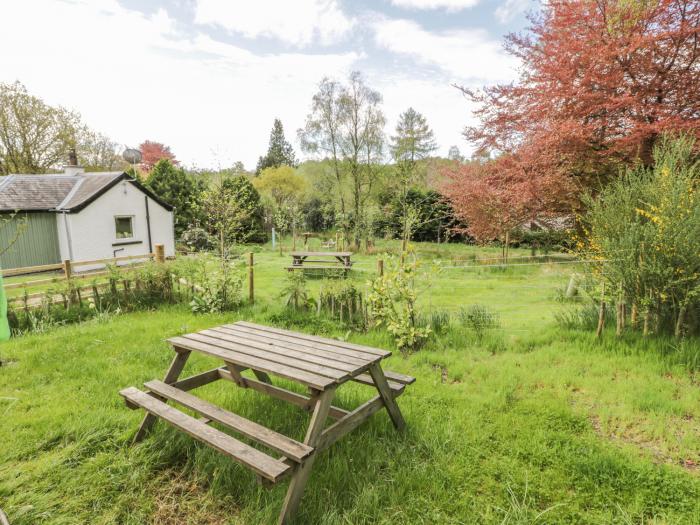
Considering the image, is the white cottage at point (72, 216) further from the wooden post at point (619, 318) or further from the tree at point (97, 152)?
the wooden post at point (619, 318)

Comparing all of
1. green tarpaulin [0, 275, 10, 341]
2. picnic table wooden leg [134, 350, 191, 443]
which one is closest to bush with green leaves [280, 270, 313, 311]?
picnic table wooden leg [134, 350, 191, 443]

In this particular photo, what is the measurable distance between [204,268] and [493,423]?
573 cm

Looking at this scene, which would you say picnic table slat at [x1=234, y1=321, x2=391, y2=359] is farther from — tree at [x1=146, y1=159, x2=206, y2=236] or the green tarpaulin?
tree at [x1=146, y1=159, x2=206, y2=236]

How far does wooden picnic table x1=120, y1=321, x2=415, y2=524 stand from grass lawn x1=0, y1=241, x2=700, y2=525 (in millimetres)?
277

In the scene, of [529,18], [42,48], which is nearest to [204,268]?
[42,48]

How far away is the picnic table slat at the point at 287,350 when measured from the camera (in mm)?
2459

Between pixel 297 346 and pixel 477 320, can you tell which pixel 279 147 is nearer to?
pixel 477 320

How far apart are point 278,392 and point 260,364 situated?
775mm

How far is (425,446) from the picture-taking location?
2.85m

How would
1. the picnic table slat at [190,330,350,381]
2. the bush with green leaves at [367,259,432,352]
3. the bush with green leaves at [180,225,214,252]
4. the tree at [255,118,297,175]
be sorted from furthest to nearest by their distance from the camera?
the tree at [255,118,297,175]
the bush with green leaves at [180,225,214,252]
the bush with green leaves at [367,259,432,352]
the picnic table slat at [190,330,350,381]

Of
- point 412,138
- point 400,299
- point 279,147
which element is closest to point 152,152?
point 279,147

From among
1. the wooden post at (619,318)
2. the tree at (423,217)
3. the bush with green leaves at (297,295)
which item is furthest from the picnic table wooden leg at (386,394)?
→ the tree at (423,217)

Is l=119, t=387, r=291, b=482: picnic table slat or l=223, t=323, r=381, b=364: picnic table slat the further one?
l=223, t=323, r=381, b=364: picnic table slat

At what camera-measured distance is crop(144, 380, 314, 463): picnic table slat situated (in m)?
2.10
